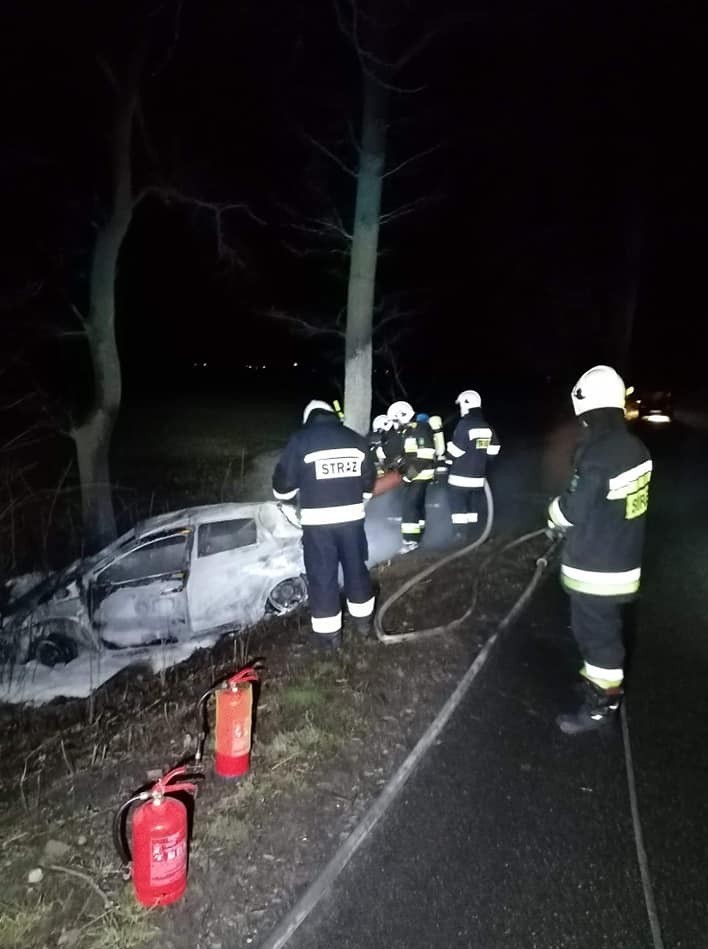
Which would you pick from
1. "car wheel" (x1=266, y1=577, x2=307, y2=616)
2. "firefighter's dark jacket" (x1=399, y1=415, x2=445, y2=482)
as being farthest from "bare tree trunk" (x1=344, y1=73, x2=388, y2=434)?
"car wheel" (x1=266, y1=577, x2=307, y2=616)

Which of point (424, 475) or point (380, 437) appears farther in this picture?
point (380, 437)

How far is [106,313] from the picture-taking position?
416 inches

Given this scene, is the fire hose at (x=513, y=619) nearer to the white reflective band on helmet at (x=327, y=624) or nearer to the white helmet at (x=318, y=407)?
the white reflective band on helmet at (x=327, y=624)

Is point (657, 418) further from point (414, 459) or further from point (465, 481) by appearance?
point (414, 459)

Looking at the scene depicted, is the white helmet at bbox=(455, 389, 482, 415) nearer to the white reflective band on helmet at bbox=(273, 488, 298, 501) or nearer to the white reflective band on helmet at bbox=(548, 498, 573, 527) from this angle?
the white reflective band on helmet at bbox=(273, 488, 298, 501)

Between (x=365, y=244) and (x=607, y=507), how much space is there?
6166 mm

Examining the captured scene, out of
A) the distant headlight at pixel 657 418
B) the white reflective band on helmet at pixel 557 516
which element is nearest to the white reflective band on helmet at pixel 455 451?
the white reflective band on helmet at pixel 557 516

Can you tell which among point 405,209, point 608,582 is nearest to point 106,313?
point 405,209

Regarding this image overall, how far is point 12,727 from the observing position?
20.7 feet

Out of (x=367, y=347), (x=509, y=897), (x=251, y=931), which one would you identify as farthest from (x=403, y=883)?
(x=367, y=347)

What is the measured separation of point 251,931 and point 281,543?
461cm

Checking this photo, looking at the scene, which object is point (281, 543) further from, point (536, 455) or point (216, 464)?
point (536, 455)

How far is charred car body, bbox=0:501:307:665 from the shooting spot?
744 centimetres

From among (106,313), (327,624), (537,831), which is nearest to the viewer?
(537,831)
